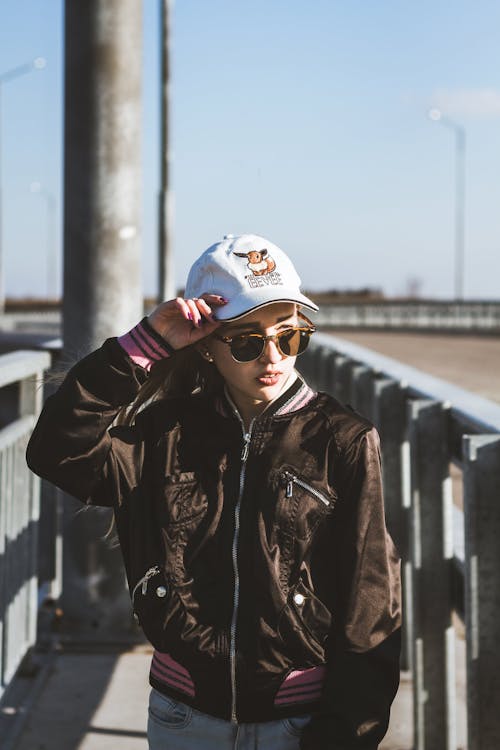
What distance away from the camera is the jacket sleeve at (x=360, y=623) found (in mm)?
2180

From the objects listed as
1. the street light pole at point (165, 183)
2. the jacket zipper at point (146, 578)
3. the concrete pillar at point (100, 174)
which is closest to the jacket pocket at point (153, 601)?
the jacket zipper at point (146, 578)

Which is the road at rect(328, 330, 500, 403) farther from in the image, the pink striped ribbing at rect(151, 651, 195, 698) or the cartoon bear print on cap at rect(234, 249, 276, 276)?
the pink striped ribbing at rect(151, 651, 195, 698)

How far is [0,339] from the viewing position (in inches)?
299

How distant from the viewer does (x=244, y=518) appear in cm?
228

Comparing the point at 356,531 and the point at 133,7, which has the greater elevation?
the point at 133,7

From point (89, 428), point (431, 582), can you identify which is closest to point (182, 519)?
point (89, 428)

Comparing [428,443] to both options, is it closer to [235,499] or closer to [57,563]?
[235,499]

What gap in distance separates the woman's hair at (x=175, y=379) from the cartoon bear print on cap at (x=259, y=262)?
298 mm

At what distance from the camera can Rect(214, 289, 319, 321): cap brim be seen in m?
2.37

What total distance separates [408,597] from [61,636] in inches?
68.2

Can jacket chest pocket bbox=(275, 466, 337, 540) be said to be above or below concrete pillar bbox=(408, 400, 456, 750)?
above

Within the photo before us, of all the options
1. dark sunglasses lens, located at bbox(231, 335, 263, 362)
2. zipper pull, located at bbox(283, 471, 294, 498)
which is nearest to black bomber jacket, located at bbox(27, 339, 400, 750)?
zipper pull, located at bbox(283, 471, 294, 498)

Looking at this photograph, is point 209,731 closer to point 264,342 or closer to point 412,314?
point 264,342

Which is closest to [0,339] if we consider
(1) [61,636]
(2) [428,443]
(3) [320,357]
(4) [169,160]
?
(3) [320,357]
